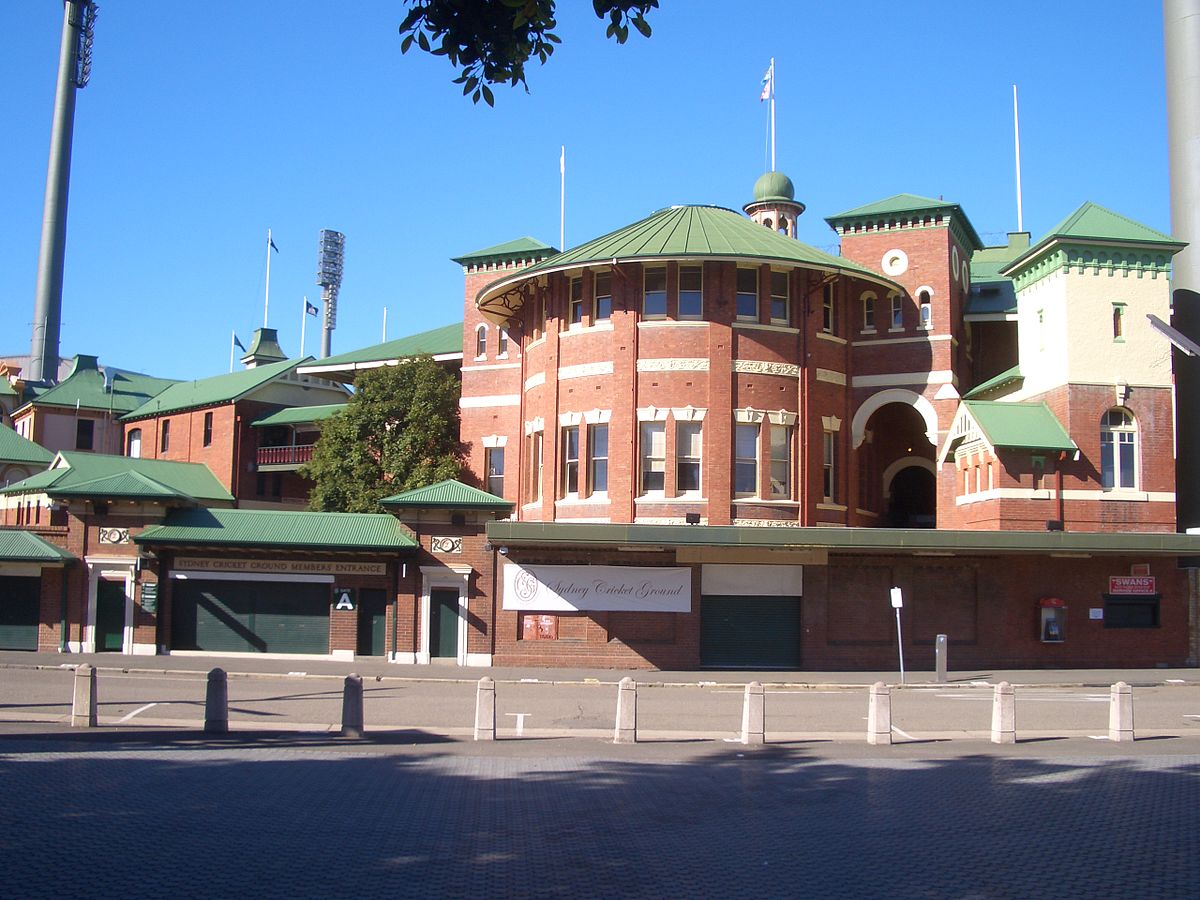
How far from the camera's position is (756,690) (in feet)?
60.5

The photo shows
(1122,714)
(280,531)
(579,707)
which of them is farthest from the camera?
(280,531)

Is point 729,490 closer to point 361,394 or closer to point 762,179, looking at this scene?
point 361,394

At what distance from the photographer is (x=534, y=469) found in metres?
38.3

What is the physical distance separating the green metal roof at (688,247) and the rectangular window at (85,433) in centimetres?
3972

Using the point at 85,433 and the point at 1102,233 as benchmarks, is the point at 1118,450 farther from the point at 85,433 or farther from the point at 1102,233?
the point at 85,433

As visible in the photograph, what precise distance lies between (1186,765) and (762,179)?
139 ft

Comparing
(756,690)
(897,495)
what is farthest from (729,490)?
(756,690)

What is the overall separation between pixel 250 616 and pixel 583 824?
24.1 meters

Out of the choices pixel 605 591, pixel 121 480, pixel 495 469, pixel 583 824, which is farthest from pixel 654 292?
pixel 583 824

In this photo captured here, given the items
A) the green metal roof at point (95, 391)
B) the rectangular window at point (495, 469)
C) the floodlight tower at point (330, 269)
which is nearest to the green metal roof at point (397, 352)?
the rectangular window at point (495, 469)

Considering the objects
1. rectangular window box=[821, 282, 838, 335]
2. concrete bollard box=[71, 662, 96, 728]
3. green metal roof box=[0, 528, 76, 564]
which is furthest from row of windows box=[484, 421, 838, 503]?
concrete bollard box=[71, 662, 96, 728]

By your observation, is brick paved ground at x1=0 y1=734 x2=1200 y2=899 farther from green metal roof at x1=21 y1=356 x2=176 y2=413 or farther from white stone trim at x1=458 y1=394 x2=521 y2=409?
green metal roof at x1=21 y1=356 x2=176 y2=413

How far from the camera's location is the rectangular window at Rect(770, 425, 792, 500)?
35.0 m

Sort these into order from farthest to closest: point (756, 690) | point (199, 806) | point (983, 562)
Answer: point (983, 562) < point (756, 690) < point (199, 806)
